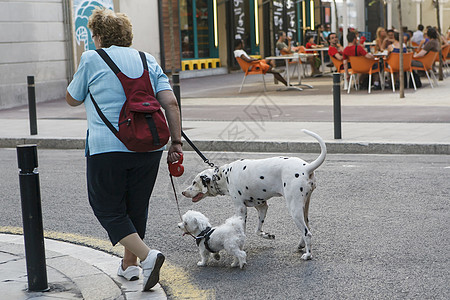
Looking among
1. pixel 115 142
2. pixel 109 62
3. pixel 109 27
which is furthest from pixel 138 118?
pixel 109 27

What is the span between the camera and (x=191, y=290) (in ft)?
14.4

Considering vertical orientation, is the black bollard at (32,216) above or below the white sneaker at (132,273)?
above

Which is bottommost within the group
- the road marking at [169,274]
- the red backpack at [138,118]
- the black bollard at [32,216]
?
the road marking at [169,274]

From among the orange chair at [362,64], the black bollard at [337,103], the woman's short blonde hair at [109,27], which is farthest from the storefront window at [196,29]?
the woman's short blonde hair at [109,27]

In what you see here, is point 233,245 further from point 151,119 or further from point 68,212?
point 68,212

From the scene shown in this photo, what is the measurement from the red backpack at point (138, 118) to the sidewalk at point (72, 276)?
2.94 ft

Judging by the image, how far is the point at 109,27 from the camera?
13.9ft

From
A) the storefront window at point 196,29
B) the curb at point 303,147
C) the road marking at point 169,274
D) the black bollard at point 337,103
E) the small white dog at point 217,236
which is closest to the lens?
the road marking at point 169,274

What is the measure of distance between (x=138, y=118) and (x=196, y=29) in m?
24.4

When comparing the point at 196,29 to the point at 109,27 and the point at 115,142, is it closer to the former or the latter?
the point at 109,27

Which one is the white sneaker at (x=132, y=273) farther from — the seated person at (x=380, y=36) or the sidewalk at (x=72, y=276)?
the seated person at (x=380, y=36)

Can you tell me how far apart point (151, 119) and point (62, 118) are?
420 inches

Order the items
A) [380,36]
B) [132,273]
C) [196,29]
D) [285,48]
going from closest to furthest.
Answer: [132,273], [380,36], [285,48], [196,29]

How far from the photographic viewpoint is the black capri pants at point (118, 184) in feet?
13.6
